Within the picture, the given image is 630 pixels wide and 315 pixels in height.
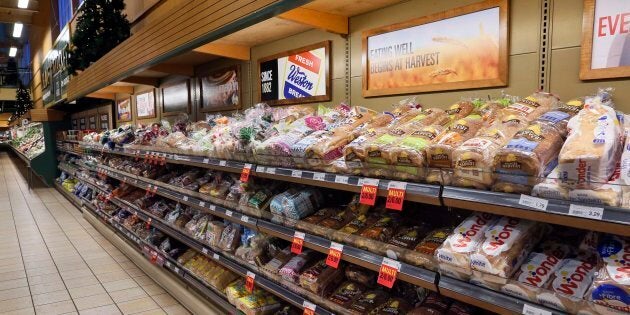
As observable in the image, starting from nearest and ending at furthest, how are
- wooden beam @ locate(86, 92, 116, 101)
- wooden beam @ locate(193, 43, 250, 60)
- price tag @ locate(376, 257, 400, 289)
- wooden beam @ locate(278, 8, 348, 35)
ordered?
price tag @ locate(376, 257, 400, 289) → wooden beam @ locate(278, 8, 348, 35) → wooden beam @ locate(193, 43, 250, 60) → wooden beam @ locate(86, 92, 116, 101)

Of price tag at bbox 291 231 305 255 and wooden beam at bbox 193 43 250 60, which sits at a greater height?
wooden beam at bbox 193 43 250 60

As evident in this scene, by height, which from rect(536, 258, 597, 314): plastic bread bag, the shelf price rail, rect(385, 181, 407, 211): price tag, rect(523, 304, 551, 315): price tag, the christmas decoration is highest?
the christmas decoration

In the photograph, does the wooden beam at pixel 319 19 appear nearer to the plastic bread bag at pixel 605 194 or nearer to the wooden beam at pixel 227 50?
the wooden beam at pixel 227 50

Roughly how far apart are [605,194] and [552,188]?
127mm

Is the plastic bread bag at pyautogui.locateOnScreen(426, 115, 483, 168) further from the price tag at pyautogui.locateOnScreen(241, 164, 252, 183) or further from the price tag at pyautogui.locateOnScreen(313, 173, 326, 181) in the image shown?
the price tag at pyautogui.locateOnScreen(241, 164, 252, 183)

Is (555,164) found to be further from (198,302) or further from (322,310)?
(198,302)

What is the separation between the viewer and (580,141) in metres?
1.18

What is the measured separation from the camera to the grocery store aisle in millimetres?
3436

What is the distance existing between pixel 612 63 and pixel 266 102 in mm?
2410

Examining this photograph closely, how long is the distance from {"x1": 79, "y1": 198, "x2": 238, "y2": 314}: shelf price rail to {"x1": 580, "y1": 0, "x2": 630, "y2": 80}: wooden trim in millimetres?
2289

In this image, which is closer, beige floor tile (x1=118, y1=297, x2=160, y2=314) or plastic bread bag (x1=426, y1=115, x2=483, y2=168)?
plastic bread bag (x1=426, y1=115, x2=483, y2=168)

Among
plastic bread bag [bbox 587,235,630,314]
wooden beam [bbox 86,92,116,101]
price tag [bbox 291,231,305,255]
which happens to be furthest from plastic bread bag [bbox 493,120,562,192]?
wooden beam [bbox 86,92,116,101]

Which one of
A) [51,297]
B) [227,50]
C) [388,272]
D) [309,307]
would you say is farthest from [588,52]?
[51,297]

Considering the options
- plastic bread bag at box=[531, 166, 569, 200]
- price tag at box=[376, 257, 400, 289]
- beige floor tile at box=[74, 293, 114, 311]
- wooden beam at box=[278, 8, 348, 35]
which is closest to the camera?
plastic bread bag at box=[531, 166, 569, 200]
